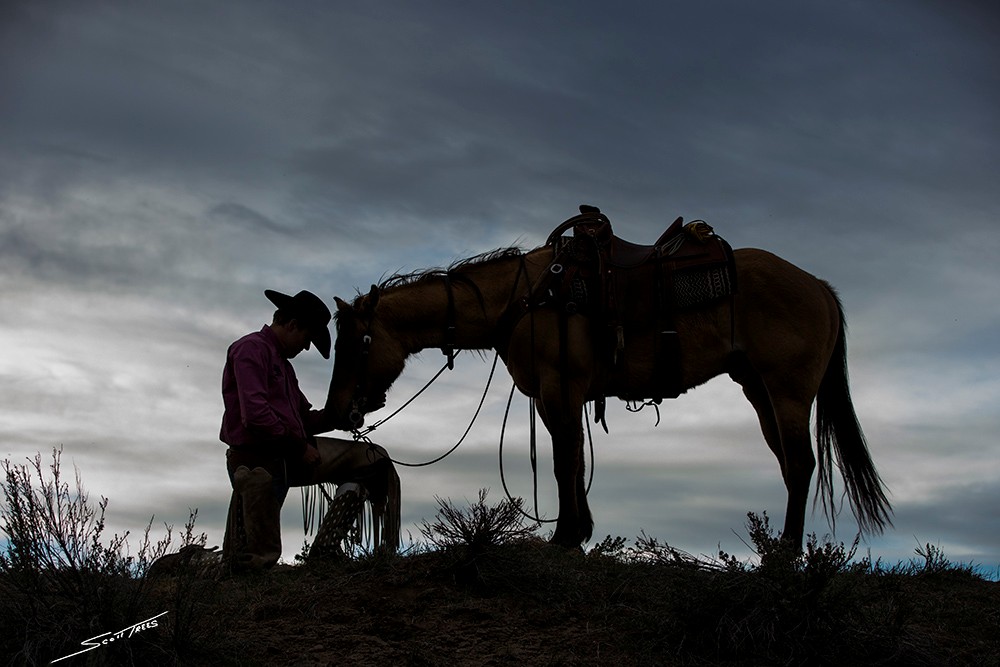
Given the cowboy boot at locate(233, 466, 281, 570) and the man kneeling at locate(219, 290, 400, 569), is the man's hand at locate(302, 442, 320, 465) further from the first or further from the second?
the cowboy boot at locate(233, 466, 281, 570)

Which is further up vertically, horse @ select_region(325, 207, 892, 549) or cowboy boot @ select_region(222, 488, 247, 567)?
horse @ select_region(325, 207, 892, 549)

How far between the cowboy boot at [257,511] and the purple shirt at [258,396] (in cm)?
23

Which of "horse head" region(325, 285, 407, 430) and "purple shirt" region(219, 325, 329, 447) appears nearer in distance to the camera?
"purple shirt" region(219, 325, 329, 447)

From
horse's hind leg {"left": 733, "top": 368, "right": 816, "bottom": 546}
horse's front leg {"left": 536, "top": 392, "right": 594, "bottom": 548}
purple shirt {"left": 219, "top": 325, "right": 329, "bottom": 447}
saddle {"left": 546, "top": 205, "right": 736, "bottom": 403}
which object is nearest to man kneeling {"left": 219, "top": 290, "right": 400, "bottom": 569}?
purple shirt {"left": 219, "top": 325, "right": 329, "bottom": 447}

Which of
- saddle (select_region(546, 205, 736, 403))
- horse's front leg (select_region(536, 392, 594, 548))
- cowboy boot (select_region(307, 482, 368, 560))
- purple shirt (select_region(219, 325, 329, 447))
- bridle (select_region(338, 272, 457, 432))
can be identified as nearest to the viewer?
purple shirt (select_region(219, 325, 329, 447))

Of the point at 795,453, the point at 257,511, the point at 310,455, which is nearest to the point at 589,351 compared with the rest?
the point at 795,453

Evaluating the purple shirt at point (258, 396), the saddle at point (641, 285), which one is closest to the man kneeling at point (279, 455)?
the purple shirt at point (258, 396)

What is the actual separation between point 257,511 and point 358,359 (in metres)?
1.56

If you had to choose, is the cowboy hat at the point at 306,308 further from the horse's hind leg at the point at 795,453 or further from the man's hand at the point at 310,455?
the horse's hind leg at the point at 795,453

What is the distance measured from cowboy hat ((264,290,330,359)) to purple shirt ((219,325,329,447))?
21 cm

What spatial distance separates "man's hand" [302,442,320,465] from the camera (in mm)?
7168

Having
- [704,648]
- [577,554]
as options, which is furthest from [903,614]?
[577,554]

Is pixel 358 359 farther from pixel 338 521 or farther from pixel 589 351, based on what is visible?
pixel 589 351

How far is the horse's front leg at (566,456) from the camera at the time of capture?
7.58 m
